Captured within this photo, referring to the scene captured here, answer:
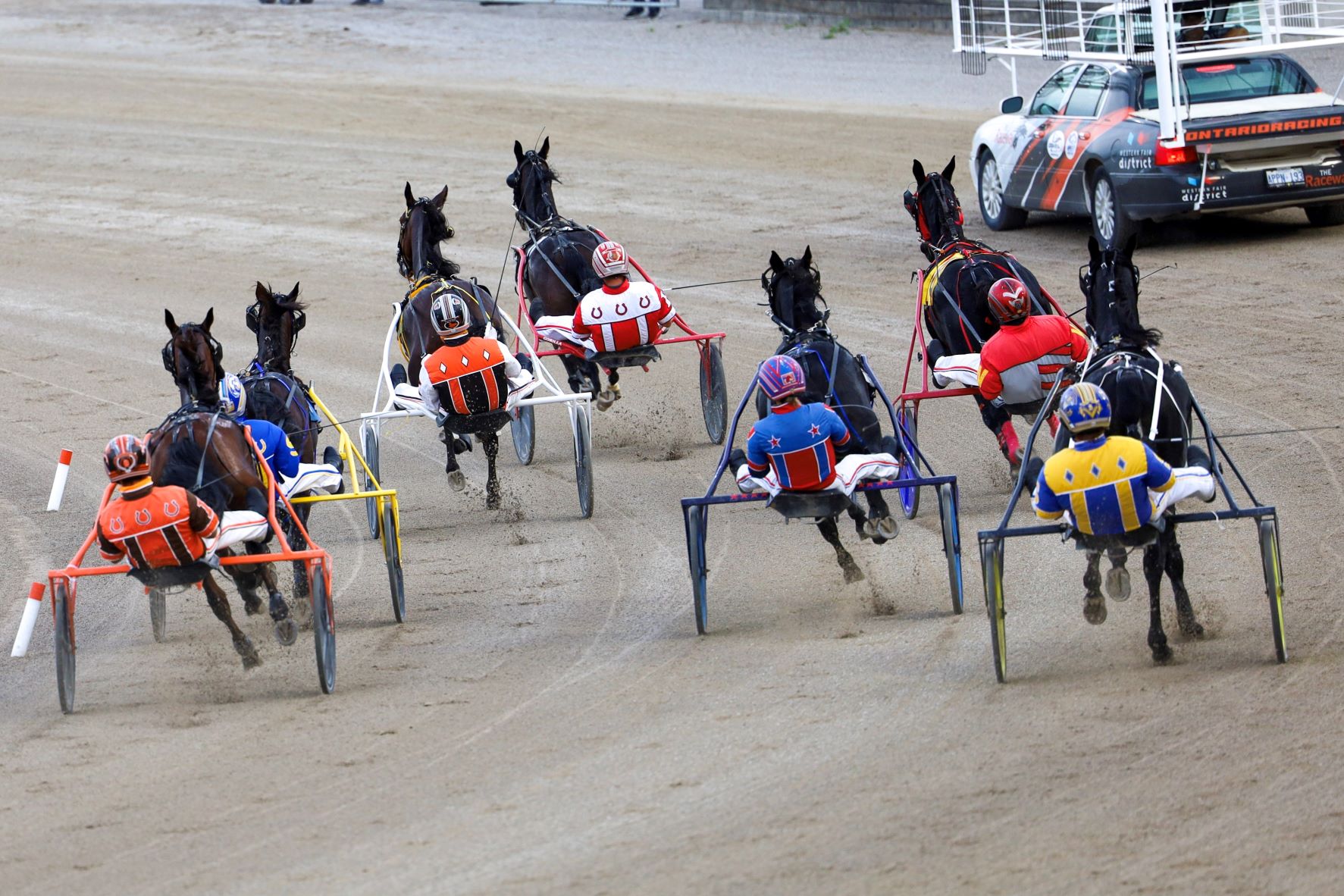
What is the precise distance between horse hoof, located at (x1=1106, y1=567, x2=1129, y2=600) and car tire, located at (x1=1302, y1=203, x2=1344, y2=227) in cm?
1165

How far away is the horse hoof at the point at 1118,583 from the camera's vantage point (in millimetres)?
7457

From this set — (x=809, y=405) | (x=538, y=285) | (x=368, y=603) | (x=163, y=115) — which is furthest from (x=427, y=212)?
(x=163, y=115)

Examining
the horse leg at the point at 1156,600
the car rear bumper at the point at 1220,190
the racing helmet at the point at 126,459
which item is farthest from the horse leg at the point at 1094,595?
the car rear bumper at the point at 1220,190

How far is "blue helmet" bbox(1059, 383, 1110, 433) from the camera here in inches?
293

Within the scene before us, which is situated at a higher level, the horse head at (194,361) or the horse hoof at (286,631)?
the horse head at (194,361)

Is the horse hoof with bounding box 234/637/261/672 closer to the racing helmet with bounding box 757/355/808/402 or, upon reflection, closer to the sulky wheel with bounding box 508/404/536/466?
the racing helmet with bounding box 757/355/808/402

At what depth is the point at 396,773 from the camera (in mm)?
7062

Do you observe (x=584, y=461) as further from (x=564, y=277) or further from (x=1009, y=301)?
(x=1009, y=301)

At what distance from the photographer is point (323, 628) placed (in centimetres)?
800

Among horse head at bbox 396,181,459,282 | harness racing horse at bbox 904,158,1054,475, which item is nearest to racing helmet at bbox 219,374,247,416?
horse head at bbox 396,181,459,282

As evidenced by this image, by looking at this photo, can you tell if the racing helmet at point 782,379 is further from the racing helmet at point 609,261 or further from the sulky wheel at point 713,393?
the sulky wheel at point 713,393

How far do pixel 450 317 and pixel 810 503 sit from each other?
313cm

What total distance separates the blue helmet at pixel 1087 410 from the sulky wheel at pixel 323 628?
A: 10.6ft

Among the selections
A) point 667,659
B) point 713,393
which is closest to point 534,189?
point 713,393
